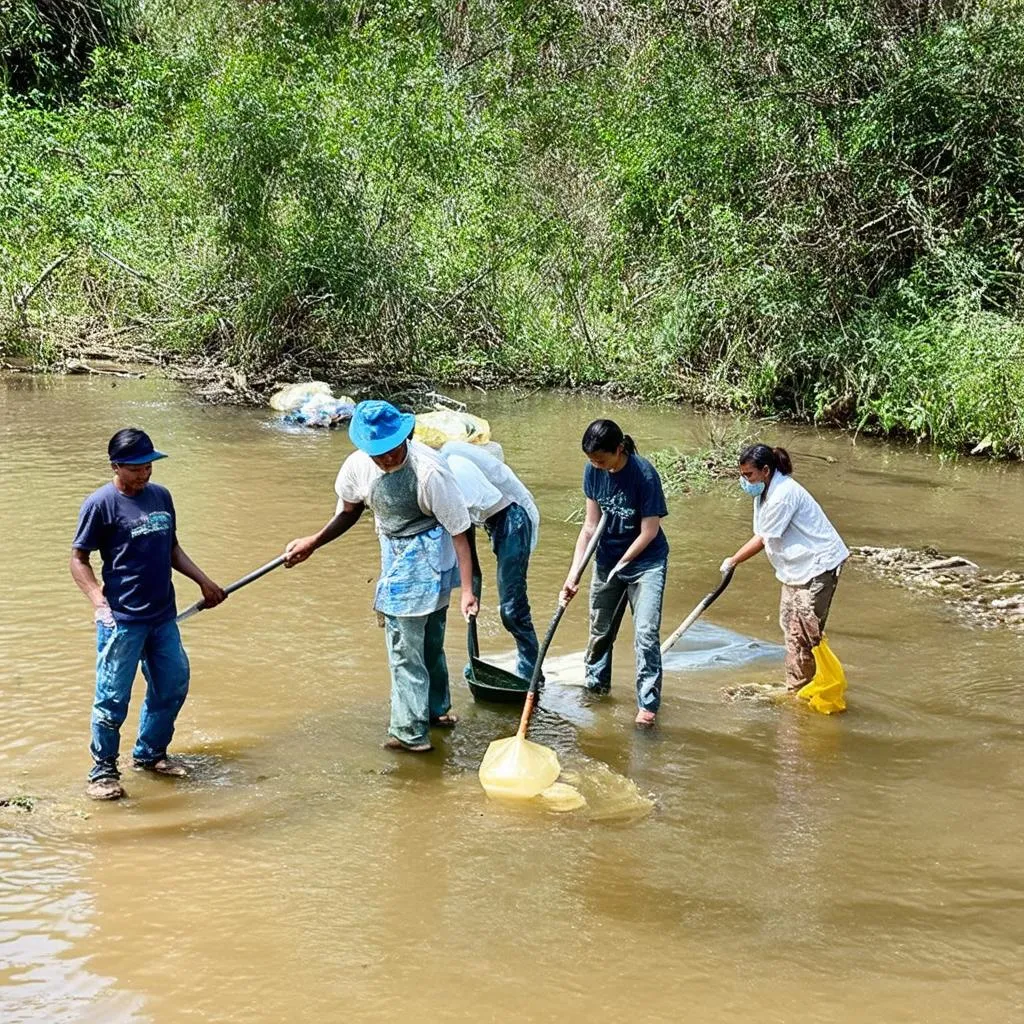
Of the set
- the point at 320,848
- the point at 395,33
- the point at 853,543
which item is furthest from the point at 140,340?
the point at 320,848

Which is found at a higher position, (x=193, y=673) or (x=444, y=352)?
(x=444, y=352)

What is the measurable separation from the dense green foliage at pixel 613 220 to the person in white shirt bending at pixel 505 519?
769cm

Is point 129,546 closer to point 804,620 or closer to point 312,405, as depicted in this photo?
point 804,620

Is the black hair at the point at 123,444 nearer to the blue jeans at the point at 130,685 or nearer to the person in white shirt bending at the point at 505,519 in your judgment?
the blue jeans at the point at 130,685

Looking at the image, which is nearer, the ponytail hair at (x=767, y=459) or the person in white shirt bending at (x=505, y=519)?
the person in white shirt bending at (x=505, y=519)

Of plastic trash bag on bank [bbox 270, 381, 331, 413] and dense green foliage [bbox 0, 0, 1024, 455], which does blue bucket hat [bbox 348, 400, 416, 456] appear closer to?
dense green foliage [bbox 0, 0, 1024, 455]

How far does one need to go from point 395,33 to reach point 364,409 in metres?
15.7

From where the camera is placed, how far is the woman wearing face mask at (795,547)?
6.05 metres

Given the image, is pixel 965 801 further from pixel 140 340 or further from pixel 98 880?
pixel 140 340

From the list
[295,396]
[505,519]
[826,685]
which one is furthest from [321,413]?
[826,685]

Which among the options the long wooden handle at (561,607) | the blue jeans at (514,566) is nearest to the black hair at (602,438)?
the long wooden handle at (561,607)

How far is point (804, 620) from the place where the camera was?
242 inches

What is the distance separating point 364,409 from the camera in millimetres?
5020

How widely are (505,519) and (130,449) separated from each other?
2.00m
